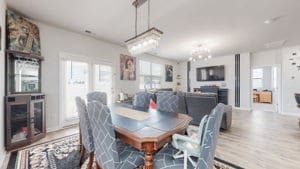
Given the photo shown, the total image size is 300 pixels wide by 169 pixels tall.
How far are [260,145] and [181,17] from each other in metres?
3.08

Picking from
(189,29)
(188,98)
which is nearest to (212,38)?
(189,29)

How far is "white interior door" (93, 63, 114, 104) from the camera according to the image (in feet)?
15.2

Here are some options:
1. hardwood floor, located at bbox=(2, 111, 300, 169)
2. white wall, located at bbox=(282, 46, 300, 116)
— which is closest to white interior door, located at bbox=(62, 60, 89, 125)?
hardwood floor, located at bbox=(2, 111, 300, 169)

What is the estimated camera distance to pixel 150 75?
22.8 feet

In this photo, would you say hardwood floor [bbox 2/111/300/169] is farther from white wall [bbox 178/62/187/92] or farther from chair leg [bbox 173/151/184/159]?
white wall [bbox 178/62/187/92]

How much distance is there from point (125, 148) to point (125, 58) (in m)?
4.24

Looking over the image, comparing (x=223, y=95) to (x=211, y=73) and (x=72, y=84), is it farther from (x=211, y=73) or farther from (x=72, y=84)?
(x=72, y=84)

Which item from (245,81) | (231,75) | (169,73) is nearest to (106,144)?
(169,73)

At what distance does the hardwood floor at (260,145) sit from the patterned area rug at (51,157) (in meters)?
0.34

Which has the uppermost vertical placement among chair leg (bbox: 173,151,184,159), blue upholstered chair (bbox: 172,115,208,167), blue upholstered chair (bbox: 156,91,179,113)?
blue upholstered chair (bbox: 156,91,179,113)

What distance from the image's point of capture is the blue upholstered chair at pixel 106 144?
4.19ft

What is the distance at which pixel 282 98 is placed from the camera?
575cm

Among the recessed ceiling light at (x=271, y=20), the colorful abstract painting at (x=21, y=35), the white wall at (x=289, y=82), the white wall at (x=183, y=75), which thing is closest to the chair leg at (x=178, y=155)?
the colorful abstract painting at (x=21, y=35)

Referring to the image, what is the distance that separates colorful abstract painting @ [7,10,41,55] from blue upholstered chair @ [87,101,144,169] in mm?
2657
